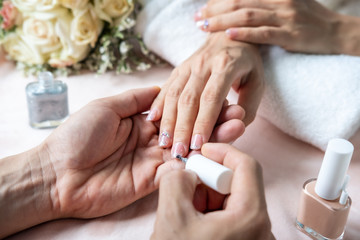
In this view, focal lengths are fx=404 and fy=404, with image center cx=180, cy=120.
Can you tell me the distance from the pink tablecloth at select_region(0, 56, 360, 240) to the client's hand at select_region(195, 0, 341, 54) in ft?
0.83

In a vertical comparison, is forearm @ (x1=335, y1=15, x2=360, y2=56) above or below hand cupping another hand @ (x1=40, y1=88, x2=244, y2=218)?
above

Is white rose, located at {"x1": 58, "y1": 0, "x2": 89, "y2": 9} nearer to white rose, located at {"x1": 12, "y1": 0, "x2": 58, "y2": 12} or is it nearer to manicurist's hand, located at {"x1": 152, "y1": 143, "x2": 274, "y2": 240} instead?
white rose, located at {"x1": 12, "y1": 0, "x2": 58, "y2": 12}

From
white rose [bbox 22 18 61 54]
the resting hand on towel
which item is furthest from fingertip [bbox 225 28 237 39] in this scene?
white rose [bbox 22 18 61 54]

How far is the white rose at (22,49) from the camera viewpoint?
1454 millimetres

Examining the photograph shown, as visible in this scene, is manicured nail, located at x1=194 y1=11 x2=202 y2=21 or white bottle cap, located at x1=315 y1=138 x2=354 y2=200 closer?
white bottle cap, located at x1=315 y1=138 x2=354 y2=200

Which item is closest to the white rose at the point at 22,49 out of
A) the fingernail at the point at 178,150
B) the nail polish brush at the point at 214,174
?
the fingernail at the point at 178,150

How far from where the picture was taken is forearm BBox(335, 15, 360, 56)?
118 centimetres

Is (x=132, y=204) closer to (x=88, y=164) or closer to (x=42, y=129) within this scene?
(x=88, y=164)

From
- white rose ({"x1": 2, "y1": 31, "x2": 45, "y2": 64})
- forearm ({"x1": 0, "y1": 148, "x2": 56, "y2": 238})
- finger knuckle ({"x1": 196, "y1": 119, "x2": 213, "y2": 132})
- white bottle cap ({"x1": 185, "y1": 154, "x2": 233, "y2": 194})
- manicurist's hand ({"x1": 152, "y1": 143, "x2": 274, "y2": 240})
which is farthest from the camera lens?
white rose ({"x1": 2, "y1": 31, "x2": 45, "y2": 64})

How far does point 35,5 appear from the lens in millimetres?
1368

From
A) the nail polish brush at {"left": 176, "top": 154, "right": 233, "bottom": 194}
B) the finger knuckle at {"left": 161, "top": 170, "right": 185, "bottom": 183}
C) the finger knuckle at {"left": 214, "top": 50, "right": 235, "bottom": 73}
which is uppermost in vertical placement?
the finger knuckle at {"left": 214, "top": 50, "right": 235, "bottom": 73}

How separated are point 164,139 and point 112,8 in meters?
0.67

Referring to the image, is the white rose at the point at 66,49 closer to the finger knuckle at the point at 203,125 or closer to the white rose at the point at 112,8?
the white rose at the point at 112,8

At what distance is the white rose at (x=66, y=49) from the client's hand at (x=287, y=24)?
546mm
